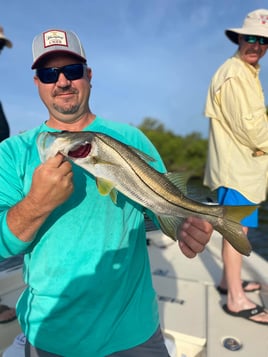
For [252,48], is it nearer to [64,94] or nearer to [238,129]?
[238,129]

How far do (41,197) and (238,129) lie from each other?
2.02 metres

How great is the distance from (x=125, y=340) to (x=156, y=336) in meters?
0.24

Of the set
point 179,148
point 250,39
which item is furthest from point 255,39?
point 179,148

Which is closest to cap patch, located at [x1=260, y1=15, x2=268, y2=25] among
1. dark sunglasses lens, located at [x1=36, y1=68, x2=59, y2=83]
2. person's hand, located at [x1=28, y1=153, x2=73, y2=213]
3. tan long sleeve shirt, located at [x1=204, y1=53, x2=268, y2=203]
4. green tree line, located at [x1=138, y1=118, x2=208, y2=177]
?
tan long sleeve shirt, located at [x1=204, y1=53, x2=268, y2=203]

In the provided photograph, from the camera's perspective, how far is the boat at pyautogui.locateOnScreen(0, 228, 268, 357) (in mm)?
2533

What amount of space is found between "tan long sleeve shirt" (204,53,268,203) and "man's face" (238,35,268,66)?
7cm

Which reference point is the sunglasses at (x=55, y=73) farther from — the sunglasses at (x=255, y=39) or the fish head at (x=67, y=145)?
the sunglasses at (x=255, y=39)

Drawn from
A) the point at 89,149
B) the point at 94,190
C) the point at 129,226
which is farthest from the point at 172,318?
the point at 89,149

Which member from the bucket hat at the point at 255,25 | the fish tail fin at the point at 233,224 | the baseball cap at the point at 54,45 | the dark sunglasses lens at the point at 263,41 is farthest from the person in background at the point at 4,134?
the dark sunglasses lens at the point at 263,41

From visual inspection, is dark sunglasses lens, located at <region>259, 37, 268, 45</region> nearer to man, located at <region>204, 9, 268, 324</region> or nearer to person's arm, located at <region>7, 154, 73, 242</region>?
man, located at <region>204, 9, 268, 324</region>

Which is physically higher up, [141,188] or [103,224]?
[141,188]

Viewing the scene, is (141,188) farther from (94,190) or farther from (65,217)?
(65,217)

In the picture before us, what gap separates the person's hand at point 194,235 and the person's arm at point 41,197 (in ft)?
2.16

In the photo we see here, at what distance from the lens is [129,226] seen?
73.1 inches
